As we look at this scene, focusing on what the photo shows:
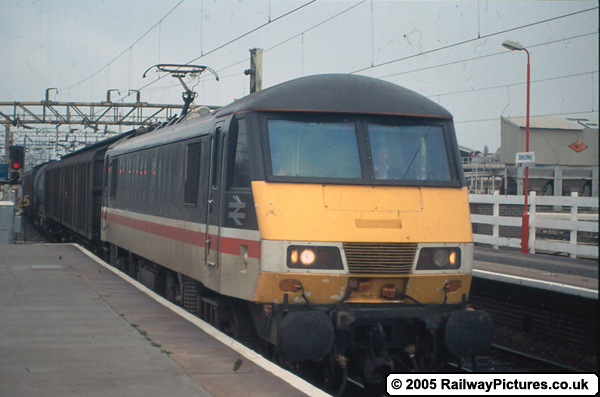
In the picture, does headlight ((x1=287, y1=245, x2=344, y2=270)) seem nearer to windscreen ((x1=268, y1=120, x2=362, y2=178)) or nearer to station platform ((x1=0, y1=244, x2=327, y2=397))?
windscreen ((x1=268, y1=120, x2=362, y2=178))

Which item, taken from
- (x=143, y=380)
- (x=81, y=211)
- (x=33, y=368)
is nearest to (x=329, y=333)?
(x=143, y=380)

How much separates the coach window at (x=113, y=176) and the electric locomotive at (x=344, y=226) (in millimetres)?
7001

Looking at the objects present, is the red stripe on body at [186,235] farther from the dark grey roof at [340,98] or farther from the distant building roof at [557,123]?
the distant building roof at [557,123]

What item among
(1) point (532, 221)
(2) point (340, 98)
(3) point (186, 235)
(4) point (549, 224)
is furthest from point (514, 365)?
(1) point (532, 221)

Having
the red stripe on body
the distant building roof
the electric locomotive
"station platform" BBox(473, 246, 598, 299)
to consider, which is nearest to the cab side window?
the red stripe on body

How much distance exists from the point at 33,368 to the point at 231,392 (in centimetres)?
186

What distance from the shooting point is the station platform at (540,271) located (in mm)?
9867

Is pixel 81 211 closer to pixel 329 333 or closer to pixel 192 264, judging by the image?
pixel 192 264

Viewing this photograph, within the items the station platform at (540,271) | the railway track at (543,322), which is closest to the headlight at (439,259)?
the railway track at (543,322)

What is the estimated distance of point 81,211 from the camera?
74.5 feet

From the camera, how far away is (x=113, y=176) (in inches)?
596

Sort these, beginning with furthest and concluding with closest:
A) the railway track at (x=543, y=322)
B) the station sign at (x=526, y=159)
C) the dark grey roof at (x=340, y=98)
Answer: the station sign at (x=526, y=159)
the railway track at (x=543, y=322)
the dark grey roof at (x=340, y=98)

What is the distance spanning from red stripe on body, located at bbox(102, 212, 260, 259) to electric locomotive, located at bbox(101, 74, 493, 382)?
0.13 ft

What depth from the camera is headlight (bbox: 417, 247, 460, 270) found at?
23.5ft
